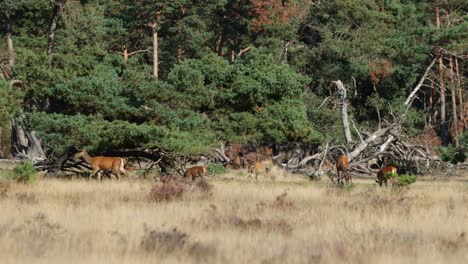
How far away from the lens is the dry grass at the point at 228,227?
943 centimetres

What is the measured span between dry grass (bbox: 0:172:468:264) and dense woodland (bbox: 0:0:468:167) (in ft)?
16.9

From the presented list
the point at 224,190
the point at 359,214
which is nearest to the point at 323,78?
the point at 224,190

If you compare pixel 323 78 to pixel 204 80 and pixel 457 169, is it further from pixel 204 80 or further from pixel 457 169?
pixel 204 80

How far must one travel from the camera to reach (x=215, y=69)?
2686cm

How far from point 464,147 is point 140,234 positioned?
23636mm

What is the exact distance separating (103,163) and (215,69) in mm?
5689

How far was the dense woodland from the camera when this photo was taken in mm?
24078

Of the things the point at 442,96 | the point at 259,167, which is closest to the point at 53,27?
the point at 259,167

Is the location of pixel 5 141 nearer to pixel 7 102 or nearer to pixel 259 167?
pixel 259 167

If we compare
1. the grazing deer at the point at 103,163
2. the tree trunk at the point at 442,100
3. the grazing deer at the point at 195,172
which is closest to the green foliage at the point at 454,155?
the grazing deer at the point at 195,172

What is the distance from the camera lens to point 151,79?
2606 centimetres

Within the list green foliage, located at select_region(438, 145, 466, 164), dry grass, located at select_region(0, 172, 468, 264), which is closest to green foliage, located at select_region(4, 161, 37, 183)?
dry grass, located at select_region(0, 172, 468, 264)

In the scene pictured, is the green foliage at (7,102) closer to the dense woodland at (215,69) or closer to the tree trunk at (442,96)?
the dense woodland at (215,69)

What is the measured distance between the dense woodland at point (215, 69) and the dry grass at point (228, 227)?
16.9ft
